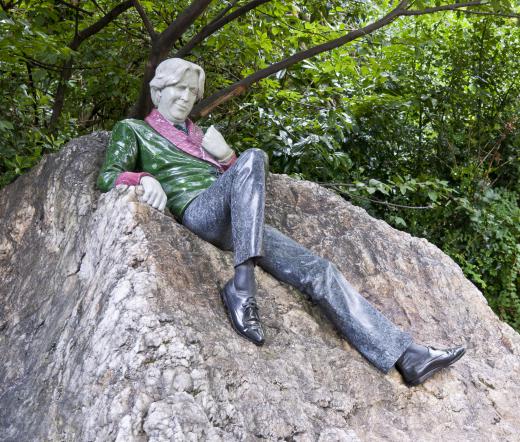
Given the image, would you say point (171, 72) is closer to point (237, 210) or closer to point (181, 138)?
point (181, 138)

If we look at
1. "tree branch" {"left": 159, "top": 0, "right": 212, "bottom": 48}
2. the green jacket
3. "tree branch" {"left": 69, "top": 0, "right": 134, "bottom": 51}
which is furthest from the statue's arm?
"tree branch" {"left": 69, "top": 0, "right": 134, "bottom": 51}

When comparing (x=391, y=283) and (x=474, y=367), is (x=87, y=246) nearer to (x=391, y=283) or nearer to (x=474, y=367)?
(x=391, y=283)

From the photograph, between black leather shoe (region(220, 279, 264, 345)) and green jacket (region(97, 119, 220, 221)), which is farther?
green jacket (region(97, 119, 220, 221))

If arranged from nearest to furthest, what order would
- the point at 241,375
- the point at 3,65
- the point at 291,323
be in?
the point at 241,375
the point at 291,323
the point at 3,65

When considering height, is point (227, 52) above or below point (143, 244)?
above

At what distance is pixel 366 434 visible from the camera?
2613mm

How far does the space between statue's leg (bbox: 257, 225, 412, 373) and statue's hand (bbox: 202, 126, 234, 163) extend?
0.49m

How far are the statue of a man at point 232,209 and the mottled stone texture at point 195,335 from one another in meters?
0.08

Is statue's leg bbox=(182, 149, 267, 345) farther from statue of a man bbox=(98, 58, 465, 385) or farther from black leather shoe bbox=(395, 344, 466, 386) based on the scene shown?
black leather shoe bbox=(395, 344, 466, 386)

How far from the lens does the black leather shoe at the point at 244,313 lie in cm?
271

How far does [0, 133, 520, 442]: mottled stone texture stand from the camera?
7.73ft

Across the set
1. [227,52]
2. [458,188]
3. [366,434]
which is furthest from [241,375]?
[458,188]

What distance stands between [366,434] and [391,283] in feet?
3.83

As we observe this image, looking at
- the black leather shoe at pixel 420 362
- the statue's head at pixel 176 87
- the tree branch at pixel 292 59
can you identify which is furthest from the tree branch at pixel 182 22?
the black leather shoe at pixel 420 362
